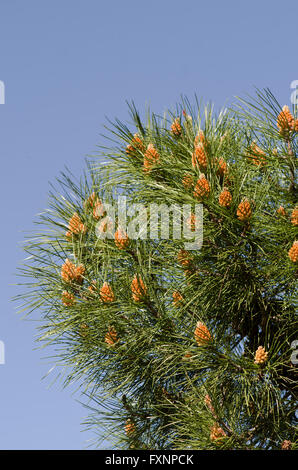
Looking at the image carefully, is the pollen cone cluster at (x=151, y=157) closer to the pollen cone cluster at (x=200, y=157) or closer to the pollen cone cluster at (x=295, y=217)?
the pollen cone cluster at (x=200, y=157)

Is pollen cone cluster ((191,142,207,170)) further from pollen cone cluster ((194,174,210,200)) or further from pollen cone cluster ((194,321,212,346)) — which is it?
pollen cone cluster ((194,321,212,346))

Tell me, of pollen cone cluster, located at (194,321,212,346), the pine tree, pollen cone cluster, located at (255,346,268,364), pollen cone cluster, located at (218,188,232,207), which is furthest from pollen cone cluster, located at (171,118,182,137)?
pollen cone cluster, located at (255,346,268,364)

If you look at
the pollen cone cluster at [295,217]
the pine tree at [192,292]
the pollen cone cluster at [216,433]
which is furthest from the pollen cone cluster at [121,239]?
the pollen cone cluster at [216,433]

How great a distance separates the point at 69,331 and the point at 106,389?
1.12ft

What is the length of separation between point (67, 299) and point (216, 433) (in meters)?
0.86

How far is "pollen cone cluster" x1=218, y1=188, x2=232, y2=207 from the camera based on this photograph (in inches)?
99.7

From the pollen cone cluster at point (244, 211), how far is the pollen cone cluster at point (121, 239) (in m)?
0.51

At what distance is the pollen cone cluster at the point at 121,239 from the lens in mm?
2785

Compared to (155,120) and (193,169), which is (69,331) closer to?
(193,169)

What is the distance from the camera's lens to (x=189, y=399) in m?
2.77

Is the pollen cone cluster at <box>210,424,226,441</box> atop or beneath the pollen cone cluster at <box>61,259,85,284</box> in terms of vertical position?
beneath

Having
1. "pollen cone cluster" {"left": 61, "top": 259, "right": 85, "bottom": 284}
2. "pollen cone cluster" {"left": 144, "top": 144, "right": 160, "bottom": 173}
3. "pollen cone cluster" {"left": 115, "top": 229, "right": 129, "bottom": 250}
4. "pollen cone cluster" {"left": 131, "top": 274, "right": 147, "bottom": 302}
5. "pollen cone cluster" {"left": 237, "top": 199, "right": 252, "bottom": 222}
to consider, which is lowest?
"pollen cone cluster" {"left": 131, "top": 274, "right": 147, "bottom": 302}

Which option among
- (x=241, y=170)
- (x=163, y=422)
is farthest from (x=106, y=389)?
(x=241, y=170)

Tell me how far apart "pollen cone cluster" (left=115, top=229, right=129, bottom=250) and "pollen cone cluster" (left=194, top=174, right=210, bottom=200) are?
1.33 ft
